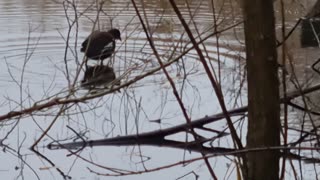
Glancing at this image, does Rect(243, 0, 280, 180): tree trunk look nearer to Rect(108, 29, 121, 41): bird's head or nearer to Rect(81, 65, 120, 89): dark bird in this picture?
Rect(81, 65, 120, 89): dark bird

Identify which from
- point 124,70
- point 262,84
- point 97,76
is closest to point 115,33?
point 97,76

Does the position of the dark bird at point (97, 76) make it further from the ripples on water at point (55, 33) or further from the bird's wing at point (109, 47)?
the bird's wing at point (109, 47)

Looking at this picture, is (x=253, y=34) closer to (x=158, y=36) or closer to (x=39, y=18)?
(x=158, y=36)

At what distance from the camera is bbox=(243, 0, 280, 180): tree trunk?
255 cm

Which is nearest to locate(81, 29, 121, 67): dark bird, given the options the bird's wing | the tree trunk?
the bird's wing

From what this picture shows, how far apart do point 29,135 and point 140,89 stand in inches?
60.6

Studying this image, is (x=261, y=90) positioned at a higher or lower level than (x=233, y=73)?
higher

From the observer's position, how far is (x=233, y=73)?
7.07 metres

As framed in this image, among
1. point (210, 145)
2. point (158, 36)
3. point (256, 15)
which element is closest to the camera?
point (256, 15)

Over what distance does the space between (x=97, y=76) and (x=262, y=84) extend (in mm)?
4647

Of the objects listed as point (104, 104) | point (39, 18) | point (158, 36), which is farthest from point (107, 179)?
point (39, 18)

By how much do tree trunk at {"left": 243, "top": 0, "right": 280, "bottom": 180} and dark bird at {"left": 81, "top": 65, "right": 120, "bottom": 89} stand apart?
3.53 meters

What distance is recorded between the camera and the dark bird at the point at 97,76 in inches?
257

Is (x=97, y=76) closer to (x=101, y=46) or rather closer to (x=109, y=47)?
(x=101, y=46)
